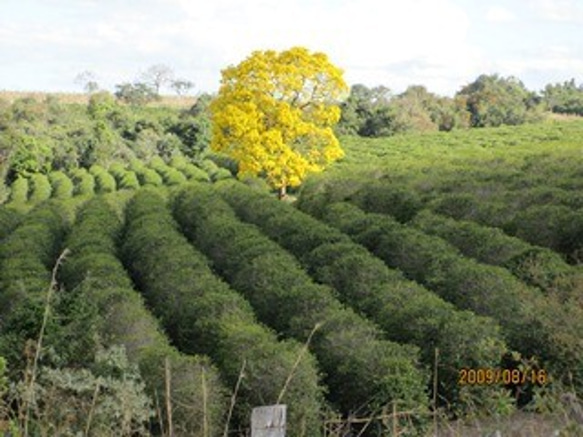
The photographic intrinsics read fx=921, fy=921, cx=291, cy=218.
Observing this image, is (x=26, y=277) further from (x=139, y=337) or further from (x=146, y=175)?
(x=146, y=175)

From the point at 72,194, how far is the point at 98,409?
1873 inches

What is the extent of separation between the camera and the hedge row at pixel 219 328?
13047mm

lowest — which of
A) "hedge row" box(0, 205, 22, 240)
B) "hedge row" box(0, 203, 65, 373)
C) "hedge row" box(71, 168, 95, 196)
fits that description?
"hedge row" box(71, 168, 95, 196)

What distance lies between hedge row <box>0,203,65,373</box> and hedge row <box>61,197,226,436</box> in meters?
0.76

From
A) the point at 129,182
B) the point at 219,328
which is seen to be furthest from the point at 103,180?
the point at 219,328

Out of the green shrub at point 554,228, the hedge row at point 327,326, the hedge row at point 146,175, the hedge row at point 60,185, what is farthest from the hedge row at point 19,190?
the green shrub at point 554,228

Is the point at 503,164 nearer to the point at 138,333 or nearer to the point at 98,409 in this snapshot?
the point at 138,333

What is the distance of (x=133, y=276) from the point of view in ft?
80.6

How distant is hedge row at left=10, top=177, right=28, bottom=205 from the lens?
175ft

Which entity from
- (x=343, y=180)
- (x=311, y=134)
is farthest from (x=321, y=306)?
(x=311, y=134)

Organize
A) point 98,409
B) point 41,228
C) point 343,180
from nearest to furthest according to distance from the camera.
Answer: point 98,409
point 41,228
point 343,180

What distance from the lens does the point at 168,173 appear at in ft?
199
